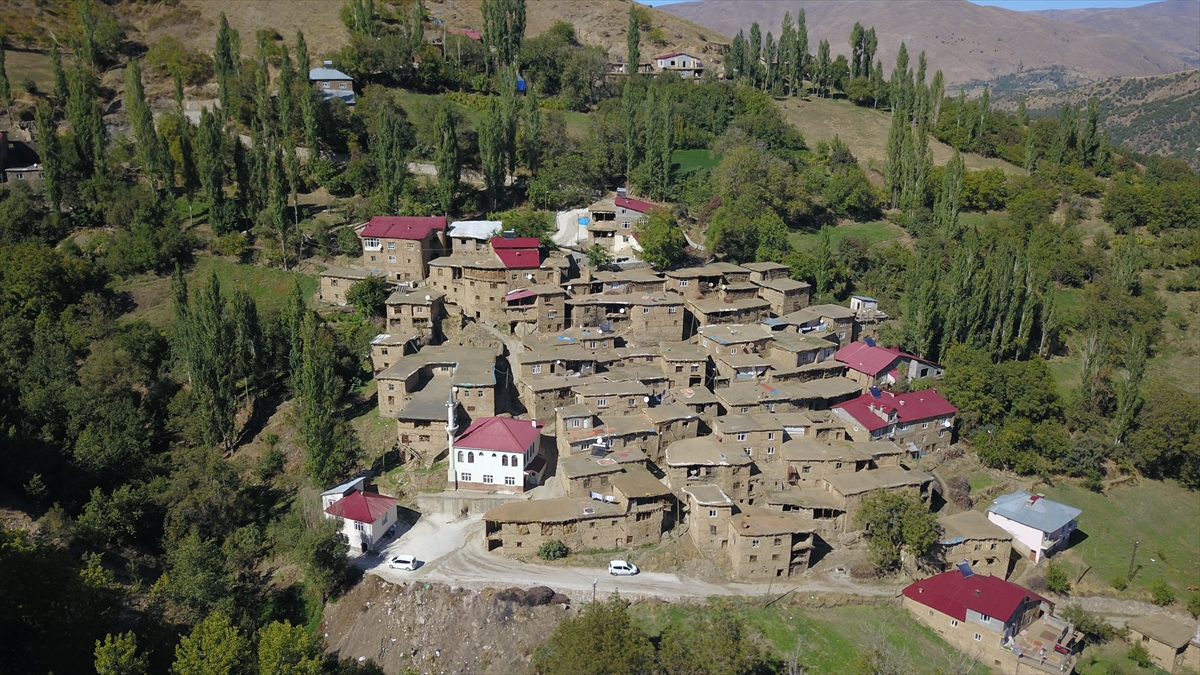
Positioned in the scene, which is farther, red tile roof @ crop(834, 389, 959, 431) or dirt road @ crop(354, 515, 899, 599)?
red tile roof @ crop(834, 389, 959, 431)

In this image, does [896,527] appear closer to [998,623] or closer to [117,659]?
[998,623]

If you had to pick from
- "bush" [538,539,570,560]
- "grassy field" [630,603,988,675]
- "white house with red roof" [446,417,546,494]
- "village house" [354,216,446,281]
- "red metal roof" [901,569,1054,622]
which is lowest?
"grassy field" [630,603,988,675]

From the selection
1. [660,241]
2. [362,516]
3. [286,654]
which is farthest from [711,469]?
[286,654]

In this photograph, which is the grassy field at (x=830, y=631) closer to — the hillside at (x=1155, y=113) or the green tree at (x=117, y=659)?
the green tree at (x=117, y=659)

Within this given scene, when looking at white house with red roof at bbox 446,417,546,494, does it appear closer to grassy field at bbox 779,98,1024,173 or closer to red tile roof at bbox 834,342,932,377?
red tile roof at bbox 834,342,932,377

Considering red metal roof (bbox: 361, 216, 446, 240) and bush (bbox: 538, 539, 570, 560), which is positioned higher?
red metal roof (bbox: 361, 216, 446, 240)

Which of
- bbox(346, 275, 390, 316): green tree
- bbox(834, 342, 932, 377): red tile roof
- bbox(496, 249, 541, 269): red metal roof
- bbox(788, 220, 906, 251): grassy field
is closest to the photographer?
bbox(834, 342, 932, 377): red tile roof

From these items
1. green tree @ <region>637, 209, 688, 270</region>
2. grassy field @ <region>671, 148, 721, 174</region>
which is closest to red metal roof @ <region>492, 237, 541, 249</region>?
green tree @ <region>637, 209, 688, 270</region>

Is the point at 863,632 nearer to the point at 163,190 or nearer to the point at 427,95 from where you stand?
the point at 163,190
